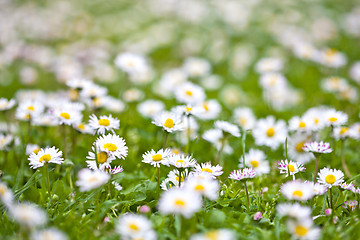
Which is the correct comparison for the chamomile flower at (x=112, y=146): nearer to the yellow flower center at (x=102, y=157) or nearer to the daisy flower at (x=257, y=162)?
the yellow flower center at (x=102, y=157)

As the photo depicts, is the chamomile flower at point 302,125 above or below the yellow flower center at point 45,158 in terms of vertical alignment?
above

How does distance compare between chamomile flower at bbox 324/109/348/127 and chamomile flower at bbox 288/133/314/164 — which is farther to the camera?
chamomile flower at bbox 288/133/314/164

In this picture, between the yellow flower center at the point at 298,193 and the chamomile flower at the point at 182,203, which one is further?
the yellow flower center at the point at 298,193

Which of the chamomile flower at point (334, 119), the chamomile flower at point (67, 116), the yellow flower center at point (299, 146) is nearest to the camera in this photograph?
the chamomile flower at point (67, 116)

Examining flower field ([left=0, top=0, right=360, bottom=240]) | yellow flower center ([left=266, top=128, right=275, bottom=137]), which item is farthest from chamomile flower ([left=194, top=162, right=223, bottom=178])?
yellow flower center ([left=266, top=128, right=275, bottom=137])

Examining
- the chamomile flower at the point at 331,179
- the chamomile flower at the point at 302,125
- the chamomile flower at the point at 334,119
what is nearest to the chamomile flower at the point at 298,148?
the chamomile flower at the point at 302,125

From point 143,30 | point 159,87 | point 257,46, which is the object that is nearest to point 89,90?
point 159,87

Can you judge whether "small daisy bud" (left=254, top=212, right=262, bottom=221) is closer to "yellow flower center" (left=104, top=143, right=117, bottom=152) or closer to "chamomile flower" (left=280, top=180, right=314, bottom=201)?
"chamomile flower" (left=280, top=180, right=314, bottom=201)

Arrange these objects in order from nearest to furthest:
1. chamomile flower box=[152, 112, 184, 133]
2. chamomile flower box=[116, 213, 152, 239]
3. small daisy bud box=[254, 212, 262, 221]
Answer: chamomile flower box=[116, 213, 152, 239] → small daisy bud box=[254, 212, 262, 221] → chamomile flower box=[152, 112, 184, 133]
